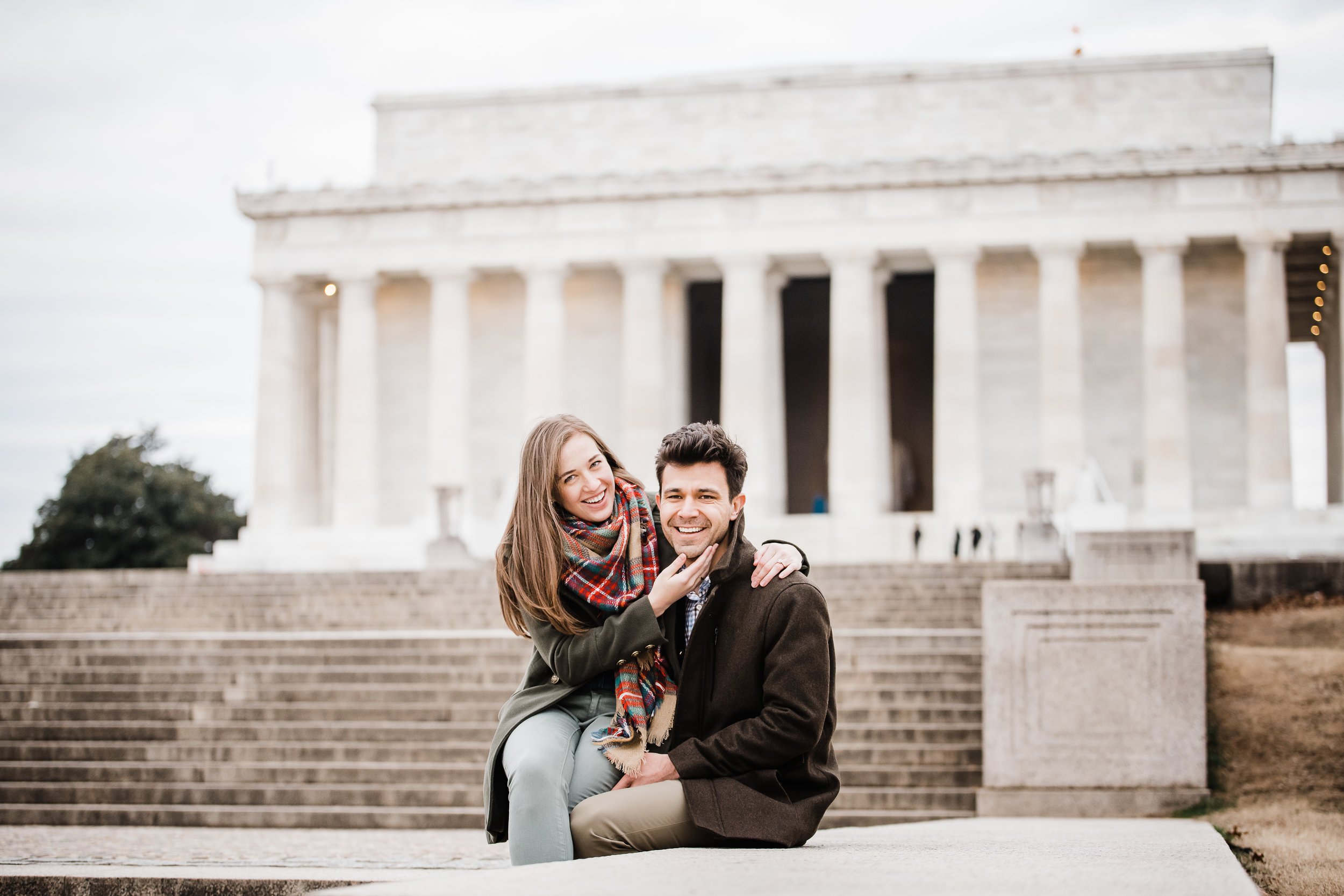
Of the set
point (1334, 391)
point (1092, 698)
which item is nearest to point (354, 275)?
point (1334, 391)

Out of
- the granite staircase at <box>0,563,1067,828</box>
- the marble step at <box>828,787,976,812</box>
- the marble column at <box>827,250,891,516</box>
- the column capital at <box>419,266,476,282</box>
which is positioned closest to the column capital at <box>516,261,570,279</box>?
the column capital at <box>419,266,476,282</box>

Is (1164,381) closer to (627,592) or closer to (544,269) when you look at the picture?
(544,269)

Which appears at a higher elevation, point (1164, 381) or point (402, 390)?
point (402, 390)

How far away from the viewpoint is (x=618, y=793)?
6.53 meters

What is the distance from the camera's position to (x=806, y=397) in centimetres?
5544

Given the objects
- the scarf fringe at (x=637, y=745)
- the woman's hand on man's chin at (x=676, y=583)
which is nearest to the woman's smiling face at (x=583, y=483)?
the woman's hand on man's chin at (x=676, y=583)

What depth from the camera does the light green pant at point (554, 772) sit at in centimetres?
641

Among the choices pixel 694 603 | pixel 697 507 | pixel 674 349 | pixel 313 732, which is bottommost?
pixel 313 732

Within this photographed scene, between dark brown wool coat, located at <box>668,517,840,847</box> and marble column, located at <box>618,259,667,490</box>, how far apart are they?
121 ft

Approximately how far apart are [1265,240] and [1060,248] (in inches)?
226

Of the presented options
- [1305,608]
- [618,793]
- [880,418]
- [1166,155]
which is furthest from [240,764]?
[1166,155]

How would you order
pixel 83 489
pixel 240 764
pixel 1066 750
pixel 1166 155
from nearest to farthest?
pixel 1066 750 < pixel 240 764 < pixel 1166 155 < pixel 83 489

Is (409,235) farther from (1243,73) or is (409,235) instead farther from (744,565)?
(744,565)

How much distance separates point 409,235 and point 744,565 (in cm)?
4014
